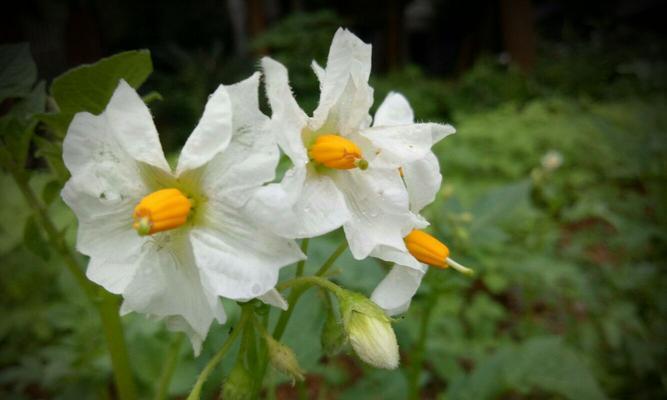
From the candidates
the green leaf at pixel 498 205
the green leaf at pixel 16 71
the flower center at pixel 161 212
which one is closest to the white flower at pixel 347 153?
the flower center at pixel 161 212

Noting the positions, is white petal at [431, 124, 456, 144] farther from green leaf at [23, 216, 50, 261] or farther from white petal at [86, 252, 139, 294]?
green leaf at [23, 216, 50, 261]

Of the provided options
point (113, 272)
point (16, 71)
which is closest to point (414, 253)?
point (113, 272)

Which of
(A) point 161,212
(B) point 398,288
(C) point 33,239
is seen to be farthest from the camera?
(C) point 33,239

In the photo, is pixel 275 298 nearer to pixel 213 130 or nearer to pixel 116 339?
pixel 213 130

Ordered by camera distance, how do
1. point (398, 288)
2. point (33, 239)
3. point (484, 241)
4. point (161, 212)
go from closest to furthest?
point (161, 212)
point (398, 288)
point (33, 239)
point (484, 241)

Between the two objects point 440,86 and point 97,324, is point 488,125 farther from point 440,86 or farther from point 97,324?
point 440,86

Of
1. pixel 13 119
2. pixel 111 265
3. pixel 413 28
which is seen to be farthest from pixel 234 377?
pixel 413 28

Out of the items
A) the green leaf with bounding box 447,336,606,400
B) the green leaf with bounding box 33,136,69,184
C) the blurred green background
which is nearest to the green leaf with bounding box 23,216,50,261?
the blurred green background

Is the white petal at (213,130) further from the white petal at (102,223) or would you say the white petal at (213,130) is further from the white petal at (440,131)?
the white petal at (440,131)
